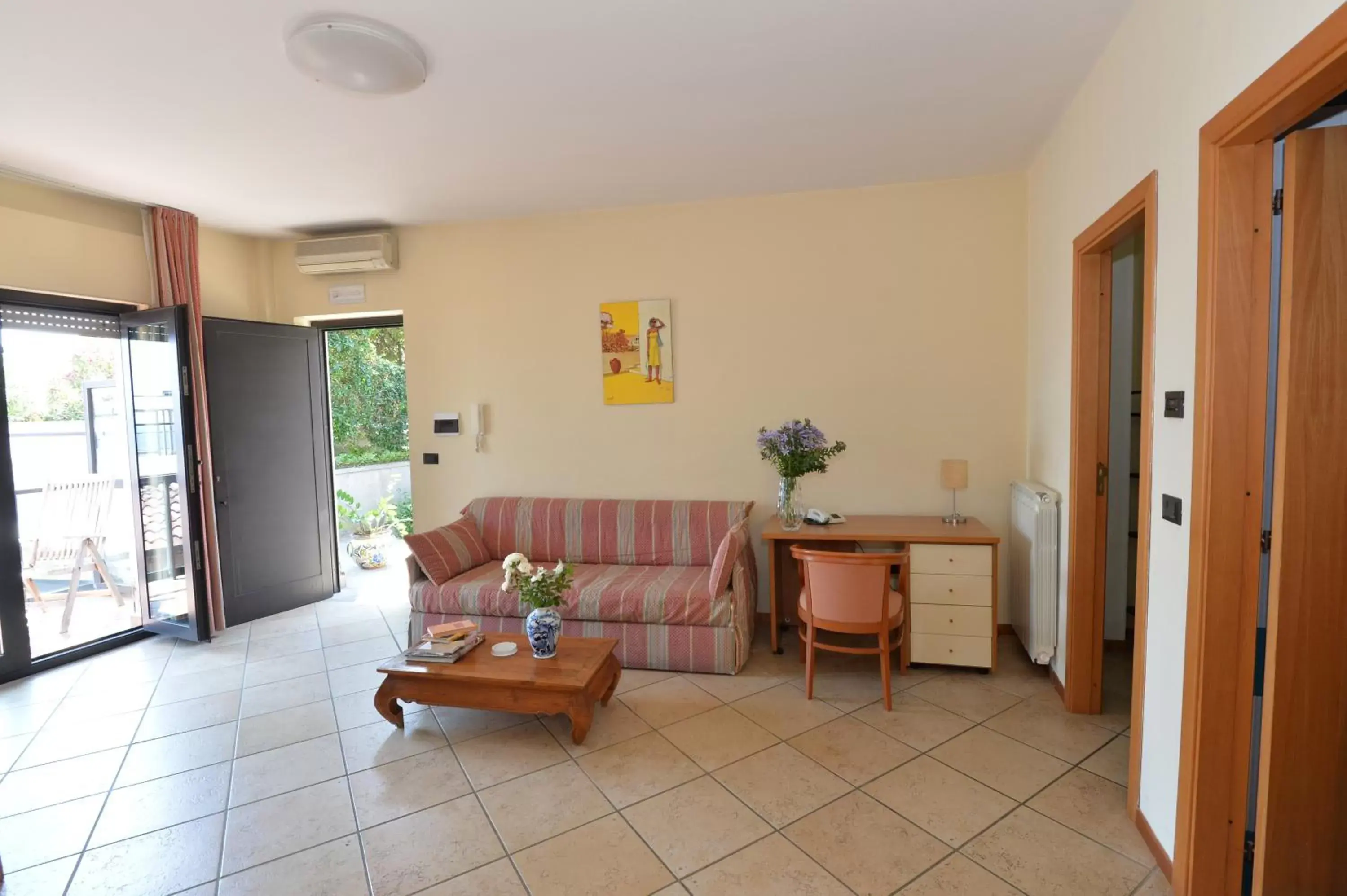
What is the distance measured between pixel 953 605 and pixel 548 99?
10.2 feet

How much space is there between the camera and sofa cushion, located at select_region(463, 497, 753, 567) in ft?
12.6

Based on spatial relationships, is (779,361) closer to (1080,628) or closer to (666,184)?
(666,184)

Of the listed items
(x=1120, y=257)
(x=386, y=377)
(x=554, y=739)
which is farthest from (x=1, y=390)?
(x=1120, y=257)

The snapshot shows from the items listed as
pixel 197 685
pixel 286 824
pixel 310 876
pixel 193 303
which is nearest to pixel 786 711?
pixel 310 876

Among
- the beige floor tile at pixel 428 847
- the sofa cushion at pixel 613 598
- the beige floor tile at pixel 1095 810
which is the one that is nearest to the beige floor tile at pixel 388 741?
the beige floor tile at pixel 428 847

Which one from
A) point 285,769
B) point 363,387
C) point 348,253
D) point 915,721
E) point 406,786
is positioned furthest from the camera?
point 363,387

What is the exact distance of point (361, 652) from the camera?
12.3ft

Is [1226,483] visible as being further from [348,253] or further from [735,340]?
[348,253]

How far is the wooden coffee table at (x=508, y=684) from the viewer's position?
254 centimetres

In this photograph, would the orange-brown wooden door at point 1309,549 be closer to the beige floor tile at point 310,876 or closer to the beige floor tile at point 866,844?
the beige floor tile at point 866,844

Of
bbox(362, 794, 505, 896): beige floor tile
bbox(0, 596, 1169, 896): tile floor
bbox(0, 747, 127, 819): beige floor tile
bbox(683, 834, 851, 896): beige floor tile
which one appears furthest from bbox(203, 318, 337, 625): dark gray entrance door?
bbox(683, 834, 851, 896): beige floor tile

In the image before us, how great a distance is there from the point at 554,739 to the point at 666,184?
311 centimetres

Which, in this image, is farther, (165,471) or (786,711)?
(165,471)

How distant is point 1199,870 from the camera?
164 cm
